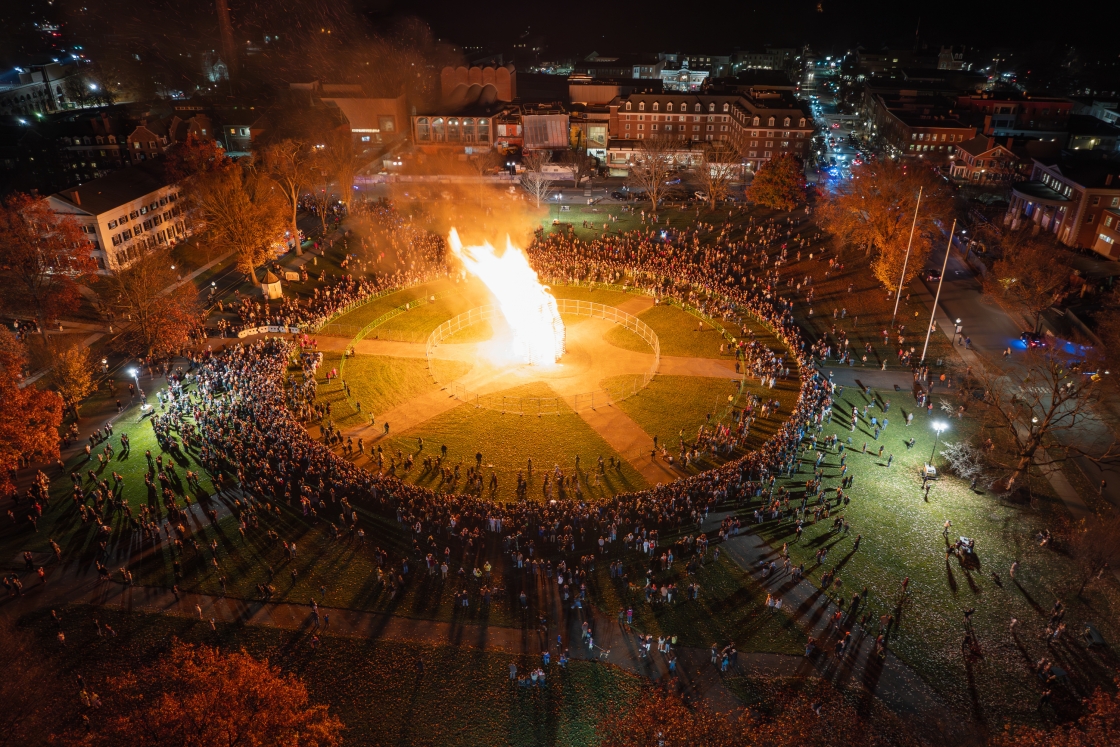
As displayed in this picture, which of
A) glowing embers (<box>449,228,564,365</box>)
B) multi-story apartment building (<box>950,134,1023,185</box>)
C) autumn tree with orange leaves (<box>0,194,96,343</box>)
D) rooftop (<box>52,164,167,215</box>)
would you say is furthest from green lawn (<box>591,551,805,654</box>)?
multi-story apartment building (<box>950,134,1023,185</box>)

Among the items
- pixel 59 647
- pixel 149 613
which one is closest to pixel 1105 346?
pixel 149 613

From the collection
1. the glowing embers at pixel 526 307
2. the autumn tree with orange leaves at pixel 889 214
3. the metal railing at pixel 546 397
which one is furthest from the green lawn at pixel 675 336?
the autumn tree with orange leaves at pixel 889 214

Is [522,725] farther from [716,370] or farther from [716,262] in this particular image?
[716,262]

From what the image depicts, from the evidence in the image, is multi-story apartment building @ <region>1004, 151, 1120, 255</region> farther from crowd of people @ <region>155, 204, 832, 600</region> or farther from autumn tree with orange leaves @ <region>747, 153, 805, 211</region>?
crowd of people @ <region>155, 204, 832, 600</region>

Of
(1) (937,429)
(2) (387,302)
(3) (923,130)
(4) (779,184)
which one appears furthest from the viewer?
(3) (923,130)

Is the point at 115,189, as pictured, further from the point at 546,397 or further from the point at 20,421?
the point at 546,397

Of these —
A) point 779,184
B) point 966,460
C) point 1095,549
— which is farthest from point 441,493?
point 779,184

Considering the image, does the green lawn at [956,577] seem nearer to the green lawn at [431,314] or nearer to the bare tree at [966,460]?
the bare tree at [966,460]
